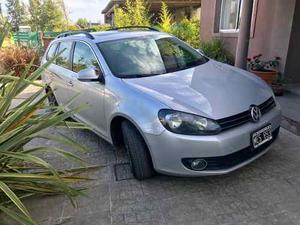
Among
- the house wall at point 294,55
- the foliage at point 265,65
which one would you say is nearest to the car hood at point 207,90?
the foliage at point 265,65

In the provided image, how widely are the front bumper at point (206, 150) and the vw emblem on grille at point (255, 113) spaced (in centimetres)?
5

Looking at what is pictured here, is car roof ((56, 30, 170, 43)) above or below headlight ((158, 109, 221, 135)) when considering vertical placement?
above

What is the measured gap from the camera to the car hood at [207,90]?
2.67 metres

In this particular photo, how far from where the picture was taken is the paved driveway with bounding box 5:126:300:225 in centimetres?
253

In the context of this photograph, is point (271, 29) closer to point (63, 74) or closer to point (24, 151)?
point (63, 74)

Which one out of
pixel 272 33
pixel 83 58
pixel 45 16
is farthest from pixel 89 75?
pixel 45 16

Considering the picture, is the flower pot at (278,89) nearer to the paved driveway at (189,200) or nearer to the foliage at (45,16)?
the paved driveway at (189,200)

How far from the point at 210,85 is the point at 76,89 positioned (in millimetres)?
1930

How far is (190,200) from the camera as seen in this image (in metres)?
2.76

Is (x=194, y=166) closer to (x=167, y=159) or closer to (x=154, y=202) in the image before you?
(x=167, y=159)

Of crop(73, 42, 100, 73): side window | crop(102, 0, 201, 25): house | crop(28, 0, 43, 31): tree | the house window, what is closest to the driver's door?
crop(73, 42, 100, 73): side window

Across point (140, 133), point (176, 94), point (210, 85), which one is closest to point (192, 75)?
point (210, 85)

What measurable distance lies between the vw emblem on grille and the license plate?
12 cm

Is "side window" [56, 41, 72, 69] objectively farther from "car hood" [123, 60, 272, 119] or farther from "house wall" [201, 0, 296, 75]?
"house wall" [201, 0, 296, 75]
